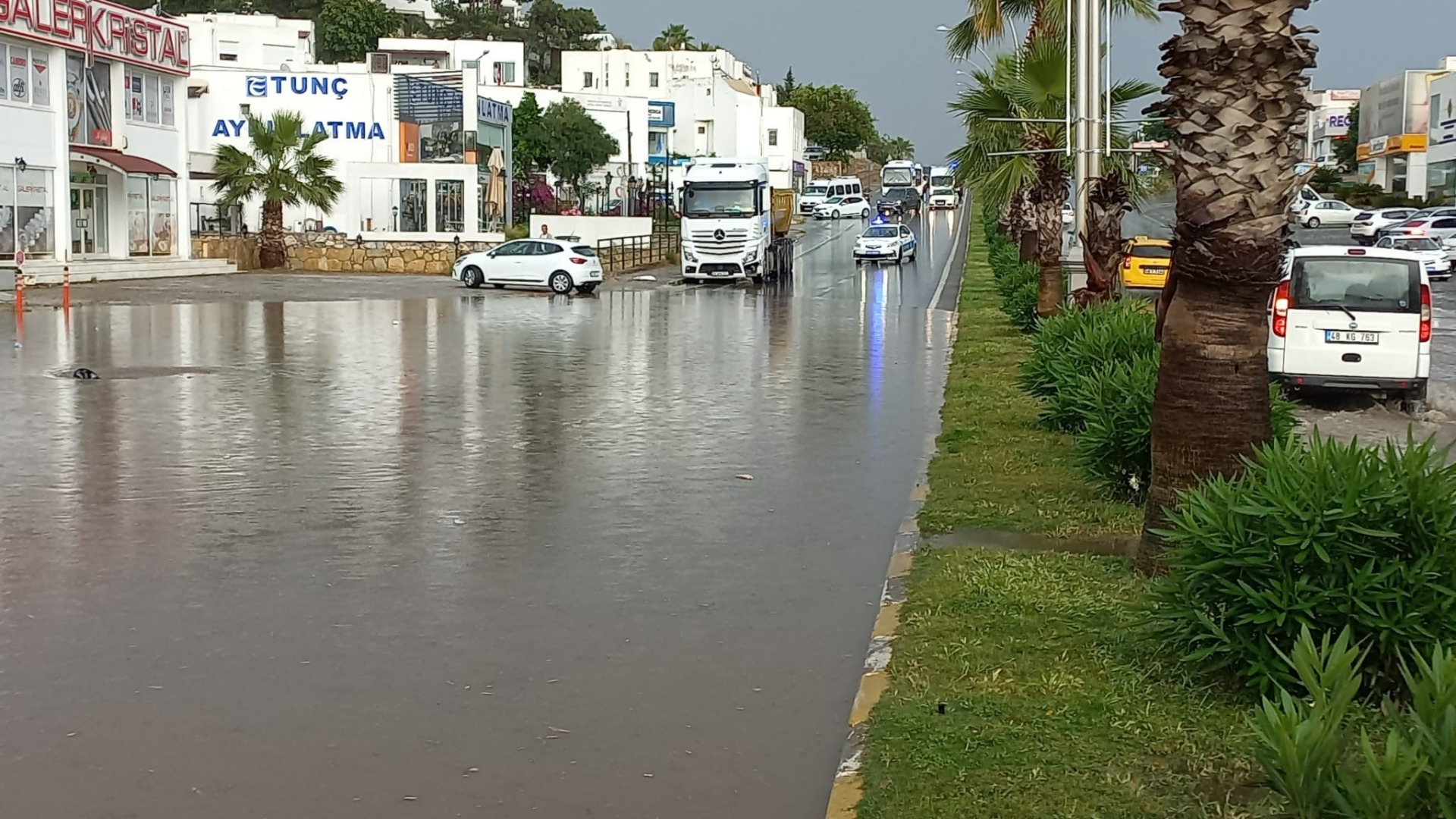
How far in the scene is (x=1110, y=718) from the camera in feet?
20.3

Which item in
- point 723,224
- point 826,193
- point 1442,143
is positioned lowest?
point 723,224

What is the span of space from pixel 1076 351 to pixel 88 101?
4164 cm

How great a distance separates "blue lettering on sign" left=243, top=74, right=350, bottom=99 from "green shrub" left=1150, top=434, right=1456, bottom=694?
5714 cm

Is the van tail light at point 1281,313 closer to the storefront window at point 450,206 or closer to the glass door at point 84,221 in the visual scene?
the glass door at point 84,221

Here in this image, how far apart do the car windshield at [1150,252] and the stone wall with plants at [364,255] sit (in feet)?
79.2

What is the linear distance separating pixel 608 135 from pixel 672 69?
113ft

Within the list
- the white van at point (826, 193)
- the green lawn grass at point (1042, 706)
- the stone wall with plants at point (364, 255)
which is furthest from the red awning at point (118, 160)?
the white van at point (826, 193)

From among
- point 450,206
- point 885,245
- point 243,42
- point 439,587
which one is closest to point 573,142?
point 243,42

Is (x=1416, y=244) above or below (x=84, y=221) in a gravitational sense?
below

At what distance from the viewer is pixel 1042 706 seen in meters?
6.36

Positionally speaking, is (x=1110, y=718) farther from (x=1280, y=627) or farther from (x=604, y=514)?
(x=604, y=514)

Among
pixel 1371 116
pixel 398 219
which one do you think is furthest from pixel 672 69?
pixel 398 219

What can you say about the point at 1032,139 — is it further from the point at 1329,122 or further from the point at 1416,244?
the point at 1329,122

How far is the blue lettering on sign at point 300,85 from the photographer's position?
2361 inches
